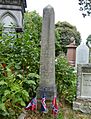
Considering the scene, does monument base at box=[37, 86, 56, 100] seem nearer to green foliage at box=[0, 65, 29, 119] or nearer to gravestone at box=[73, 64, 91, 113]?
gravestone at box=[73, 64, 91, 113]

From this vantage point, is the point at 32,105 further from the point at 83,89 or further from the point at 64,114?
the point at 83,89

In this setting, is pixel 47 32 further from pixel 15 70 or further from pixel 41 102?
pixel 41 102

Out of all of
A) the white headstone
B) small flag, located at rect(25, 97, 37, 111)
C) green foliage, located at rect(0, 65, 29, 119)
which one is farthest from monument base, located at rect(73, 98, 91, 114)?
the white headstone

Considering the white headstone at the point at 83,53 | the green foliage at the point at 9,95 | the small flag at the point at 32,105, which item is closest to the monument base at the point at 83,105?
the small flag at the point at 32,105

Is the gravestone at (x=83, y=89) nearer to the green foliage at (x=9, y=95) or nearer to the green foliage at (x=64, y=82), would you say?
the green foliage at (x=64, y=82)

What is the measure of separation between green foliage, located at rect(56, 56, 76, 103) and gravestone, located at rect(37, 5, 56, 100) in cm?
117

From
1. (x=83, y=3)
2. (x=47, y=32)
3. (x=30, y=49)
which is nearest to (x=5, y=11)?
(x=30, y=49)

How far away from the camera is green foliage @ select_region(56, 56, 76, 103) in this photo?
723 cm

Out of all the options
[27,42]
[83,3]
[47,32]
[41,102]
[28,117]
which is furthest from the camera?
[83,3]

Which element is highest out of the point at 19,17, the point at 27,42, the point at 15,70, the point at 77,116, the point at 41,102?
the point at 19,17

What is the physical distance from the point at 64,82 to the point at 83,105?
59.5 inches

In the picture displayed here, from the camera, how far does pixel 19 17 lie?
32.9ft

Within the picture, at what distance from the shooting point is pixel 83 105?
6.34 metres

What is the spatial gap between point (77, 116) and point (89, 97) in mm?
585
